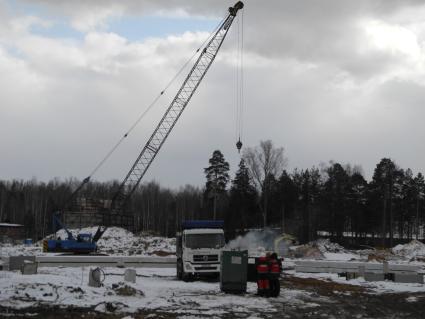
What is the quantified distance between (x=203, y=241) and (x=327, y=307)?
9.37m

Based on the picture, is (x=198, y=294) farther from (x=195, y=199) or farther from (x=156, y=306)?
(x=195, y=199)

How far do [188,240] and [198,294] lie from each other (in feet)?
20.8

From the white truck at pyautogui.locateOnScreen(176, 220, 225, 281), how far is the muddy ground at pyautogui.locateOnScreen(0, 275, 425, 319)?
10.9 ft

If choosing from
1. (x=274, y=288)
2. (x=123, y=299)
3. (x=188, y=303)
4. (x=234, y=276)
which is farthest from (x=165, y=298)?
(x=274, y=288)

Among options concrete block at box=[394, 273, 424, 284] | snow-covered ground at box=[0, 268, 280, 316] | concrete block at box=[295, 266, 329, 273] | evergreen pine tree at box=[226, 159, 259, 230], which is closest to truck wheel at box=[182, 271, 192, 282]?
snow-covered ground at box=[0, 268, 280, 316]

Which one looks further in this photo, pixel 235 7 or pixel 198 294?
pixel 235 7

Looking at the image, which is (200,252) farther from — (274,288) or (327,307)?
(327,307)

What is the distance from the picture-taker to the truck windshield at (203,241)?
2603 centimetres

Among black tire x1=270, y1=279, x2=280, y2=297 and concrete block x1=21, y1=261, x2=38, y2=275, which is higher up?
concrete block x1=21, y1=261, x2=38, y2=275

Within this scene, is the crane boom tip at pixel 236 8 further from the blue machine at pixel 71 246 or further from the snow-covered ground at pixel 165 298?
the snow-covered ground at pixel 165 298

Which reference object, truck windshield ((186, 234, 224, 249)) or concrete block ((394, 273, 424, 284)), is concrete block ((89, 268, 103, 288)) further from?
concrete block ((394, 273, 424, 284))

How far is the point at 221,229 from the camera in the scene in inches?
1062

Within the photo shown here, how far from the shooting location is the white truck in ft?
84.2

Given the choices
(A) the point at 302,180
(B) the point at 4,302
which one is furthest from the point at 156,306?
(A) the point at 302,180
